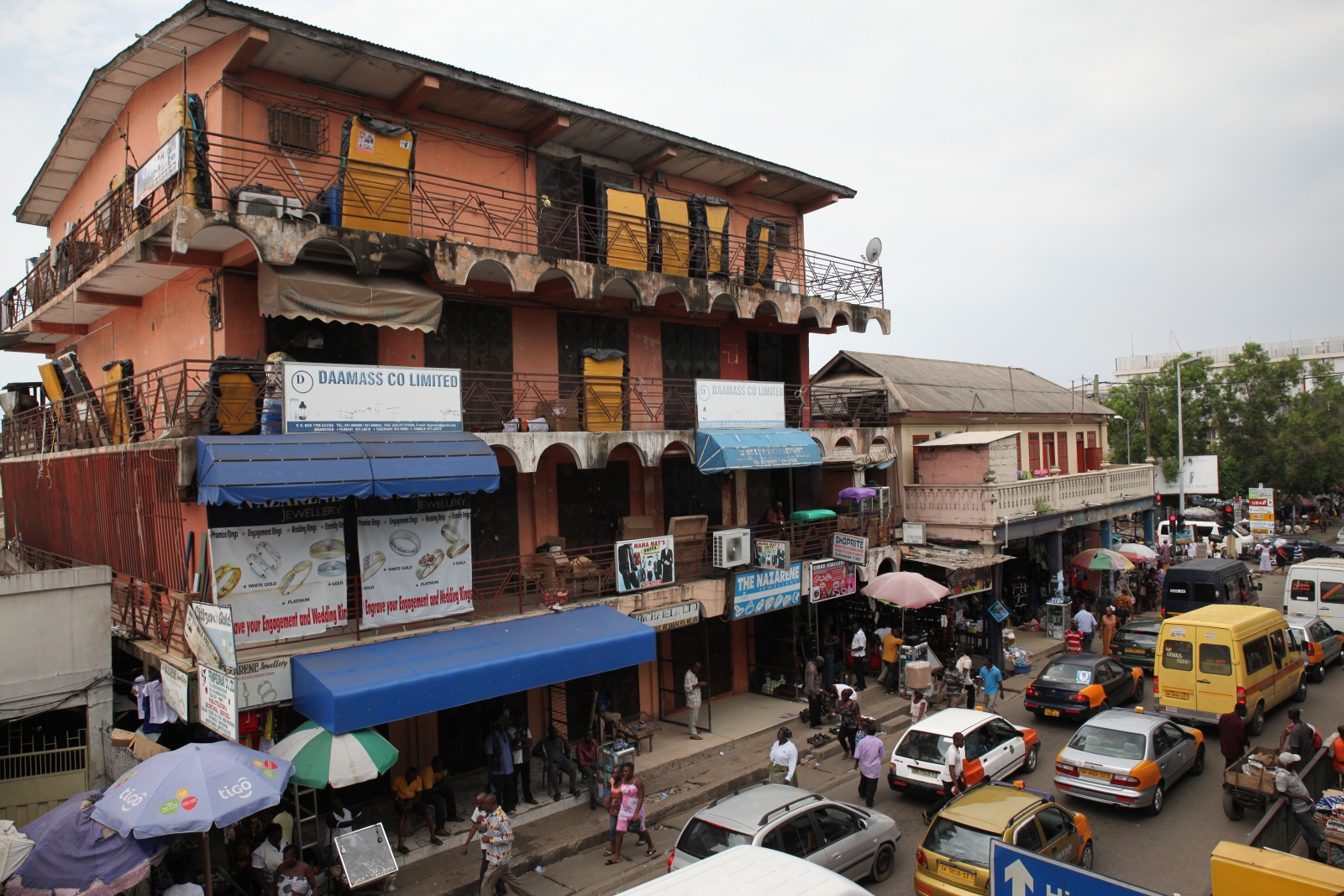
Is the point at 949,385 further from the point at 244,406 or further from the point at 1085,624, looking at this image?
the point at 244,406

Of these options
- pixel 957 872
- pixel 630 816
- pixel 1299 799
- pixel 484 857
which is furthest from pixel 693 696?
pixel 1299 799

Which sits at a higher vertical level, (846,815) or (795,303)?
(795,303)

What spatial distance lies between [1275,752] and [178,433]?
1776cm

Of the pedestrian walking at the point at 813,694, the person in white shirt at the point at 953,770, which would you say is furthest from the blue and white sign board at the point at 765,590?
the person in white shirt at the point at 953,770

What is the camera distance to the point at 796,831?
10.3m

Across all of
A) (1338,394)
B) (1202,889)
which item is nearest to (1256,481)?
(1338,394)

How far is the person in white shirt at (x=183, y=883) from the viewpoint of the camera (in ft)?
32.5

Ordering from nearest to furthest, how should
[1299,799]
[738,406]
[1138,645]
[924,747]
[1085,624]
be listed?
[1299,799], [924,747], [738,406], [1138,645], [1085,624]

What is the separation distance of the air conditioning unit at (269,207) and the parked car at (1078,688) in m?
17.2

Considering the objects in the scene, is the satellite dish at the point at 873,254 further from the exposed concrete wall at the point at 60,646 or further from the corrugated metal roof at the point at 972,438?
the exposed concrete wall at the point at 60,646

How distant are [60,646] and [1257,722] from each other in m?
21.9

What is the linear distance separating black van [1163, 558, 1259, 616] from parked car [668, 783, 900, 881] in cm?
1890

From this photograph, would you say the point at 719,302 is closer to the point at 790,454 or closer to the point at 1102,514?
the point at 790,454

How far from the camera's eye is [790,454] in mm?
18719
